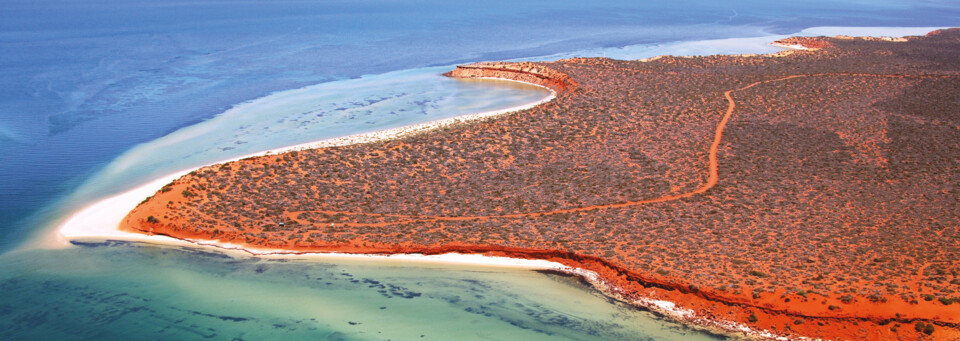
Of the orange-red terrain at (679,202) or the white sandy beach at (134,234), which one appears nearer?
the orange-red terrain at (679,202)

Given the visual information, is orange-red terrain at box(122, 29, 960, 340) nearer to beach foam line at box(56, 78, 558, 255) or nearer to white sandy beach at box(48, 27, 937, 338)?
white sandy beach at box(48, 27, 937, 338)

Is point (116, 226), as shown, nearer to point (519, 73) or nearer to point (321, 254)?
point (321, 254)

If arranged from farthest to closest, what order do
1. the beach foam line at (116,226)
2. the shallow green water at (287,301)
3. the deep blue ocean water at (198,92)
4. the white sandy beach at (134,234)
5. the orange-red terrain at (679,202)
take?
the beach foam line at (116,226), the white sandy beach at (134,234), the deep blue ocean water at (198,92), the orange-red terrain at (679,202), the shallow green water at (287,301)

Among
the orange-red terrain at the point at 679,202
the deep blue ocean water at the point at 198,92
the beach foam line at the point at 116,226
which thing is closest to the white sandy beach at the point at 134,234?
the beach foam line at the point at 116,226

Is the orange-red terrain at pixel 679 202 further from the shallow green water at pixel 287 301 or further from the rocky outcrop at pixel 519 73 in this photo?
the rocky outcrop at pixel 519 73

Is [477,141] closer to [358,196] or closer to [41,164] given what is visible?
[358,196]

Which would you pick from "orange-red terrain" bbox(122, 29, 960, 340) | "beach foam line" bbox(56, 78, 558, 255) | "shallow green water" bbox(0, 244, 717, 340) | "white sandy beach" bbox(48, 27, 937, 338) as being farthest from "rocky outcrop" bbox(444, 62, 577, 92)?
"shallow green water" bbox(0, 244, 717, 340)

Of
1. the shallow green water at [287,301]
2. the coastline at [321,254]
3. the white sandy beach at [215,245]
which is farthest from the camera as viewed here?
the white sandy beach at [215,245]
